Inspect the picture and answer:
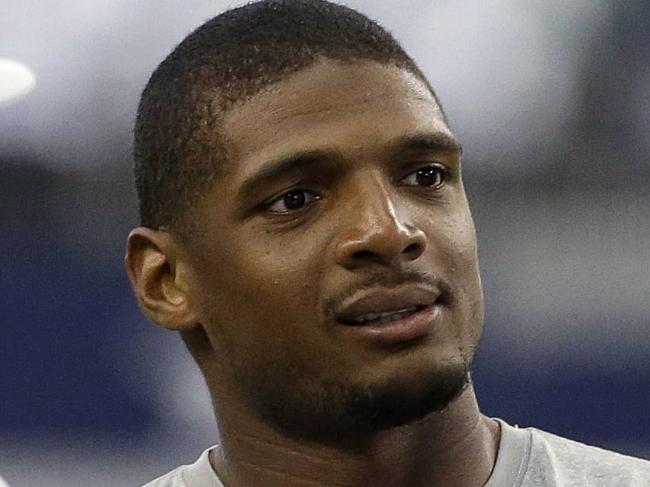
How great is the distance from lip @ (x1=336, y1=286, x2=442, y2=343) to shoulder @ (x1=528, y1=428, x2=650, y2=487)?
28cm

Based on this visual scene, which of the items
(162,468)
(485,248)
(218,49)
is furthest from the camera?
(485,248)

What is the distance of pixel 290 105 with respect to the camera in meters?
1.58

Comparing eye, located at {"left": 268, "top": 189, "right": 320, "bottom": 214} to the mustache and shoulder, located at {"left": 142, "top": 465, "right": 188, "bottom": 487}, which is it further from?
shoulder, located at {"left": 142, "top": 465, "right": 188, "bottom": 487}

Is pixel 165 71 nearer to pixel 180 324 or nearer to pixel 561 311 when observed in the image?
pixel 180 324

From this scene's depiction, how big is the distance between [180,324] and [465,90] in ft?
5.34

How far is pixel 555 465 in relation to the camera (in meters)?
1.63

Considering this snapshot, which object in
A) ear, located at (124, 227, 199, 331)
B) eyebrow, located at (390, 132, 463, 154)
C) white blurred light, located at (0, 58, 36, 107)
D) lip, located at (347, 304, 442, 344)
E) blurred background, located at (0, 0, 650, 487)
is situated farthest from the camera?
white blurred light, located at (0, 58, 36, 107)

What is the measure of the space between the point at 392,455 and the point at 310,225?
0.95 ft

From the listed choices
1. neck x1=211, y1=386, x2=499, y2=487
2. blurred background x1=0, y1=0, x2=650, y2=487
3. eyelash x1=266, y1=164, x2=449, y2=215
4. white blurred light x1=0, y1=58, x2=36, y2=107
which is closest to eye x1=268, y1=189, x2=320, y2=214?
eyelash x1=266, y1=164, x2=449, y2=215

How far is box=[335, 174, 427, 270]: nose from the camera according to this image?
1.47 m

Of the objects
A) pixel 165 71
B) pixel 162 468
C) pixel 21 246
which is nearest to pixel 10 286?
pixel 21 246

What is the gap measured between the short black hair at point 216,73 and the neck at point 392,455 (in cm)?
30

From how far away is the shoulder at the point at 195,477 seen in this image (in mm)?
1740

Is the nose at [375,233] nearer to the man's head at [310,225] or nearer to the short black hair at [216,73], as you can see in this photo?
the man's head at [310,225]
